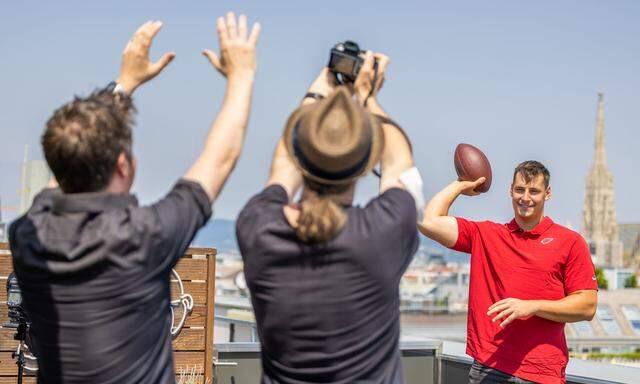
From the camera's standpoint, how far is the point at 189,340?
6.89 metres

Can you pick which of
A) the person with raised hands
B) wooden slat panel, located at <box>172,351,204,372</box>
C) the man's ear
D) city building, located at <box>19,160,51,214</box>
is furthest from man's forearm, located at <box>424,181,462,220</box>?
city building, located at <box>19,160,51,214</box>

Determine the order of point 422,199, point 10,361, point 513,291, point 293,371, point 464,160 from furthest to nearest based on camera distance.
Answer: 1. point 10,361
2. point 464,160
3. point 513,291
4. point 422,199
5. point 293,371

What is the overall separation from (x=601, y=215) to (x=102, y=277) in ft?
610

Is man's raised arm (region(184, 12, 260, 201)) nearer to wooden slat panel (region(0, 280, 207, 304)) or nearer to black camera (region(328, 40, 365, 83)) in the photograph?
black camera (region(328, 40, 365, 83))

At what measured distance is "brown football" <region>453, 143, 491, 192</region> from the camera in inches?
198

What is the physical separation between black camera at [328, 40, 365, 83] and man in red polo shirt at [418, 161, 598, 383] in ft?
5.55

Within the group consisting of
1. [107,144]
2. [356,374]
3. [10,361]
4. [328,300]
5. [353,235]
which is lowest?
[10,361]

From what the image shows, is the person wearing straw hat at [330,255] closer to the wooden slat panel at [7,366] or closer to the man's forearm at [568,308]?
the man's forearm at [568,308]

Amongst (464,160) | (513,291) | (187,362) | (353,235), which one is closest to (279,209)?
(353,235)

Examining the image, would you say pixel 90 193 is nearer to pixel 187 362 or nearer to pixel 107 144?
pixel 107 144

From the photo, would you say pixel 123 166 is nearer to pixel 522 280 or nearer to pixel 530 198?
pixel 522 280

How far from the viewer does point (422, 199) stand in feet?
8.78

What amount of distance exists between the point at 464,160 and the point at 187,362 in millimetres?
2873

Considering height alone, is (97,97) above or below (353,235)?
above
